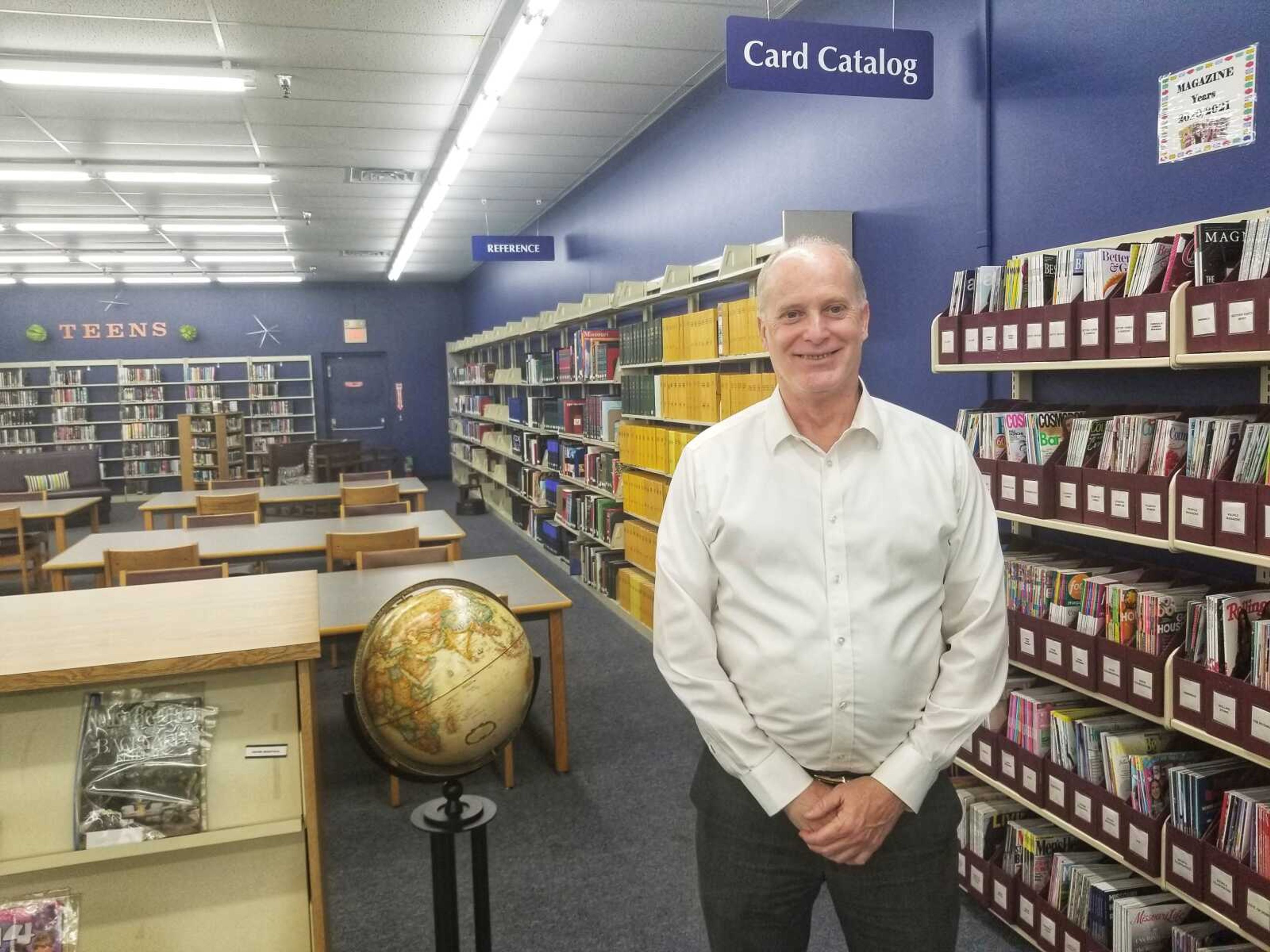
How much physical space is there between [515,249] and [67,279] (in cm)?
912

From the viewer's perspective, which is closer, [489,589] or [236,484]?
[489,589]

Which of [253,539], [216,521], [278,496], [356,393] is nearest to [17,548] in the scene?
[278,496]

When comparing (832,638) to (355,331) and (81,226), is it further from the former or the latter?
(355,331)

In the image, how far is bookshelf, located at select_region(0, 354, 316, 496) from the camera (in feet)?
45.1

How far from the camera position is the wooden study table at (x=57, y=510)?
272 inches

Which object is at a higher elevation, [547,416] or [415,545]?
[547,416]

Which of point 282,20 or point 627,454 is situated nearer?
point 282,20

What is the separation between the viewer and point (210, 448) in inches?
543

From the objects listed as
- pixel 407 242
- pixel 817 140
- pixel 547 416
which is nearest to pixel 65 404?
pixel 407 242

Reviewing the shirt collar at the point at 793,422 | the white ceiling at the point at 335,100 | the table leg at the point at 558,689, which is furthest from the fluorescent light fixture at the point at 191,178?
the shirt collar at the point at 793,422

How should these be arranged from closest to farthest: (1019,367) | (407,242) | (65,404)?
1. (1019,367)
2. (407,242)
3. (65,404)

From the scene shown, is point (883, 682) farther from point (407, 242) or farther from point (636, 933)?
point (407, 242)

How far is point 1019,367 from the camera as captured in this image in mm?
2637

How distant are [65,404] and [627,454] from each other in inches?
454
